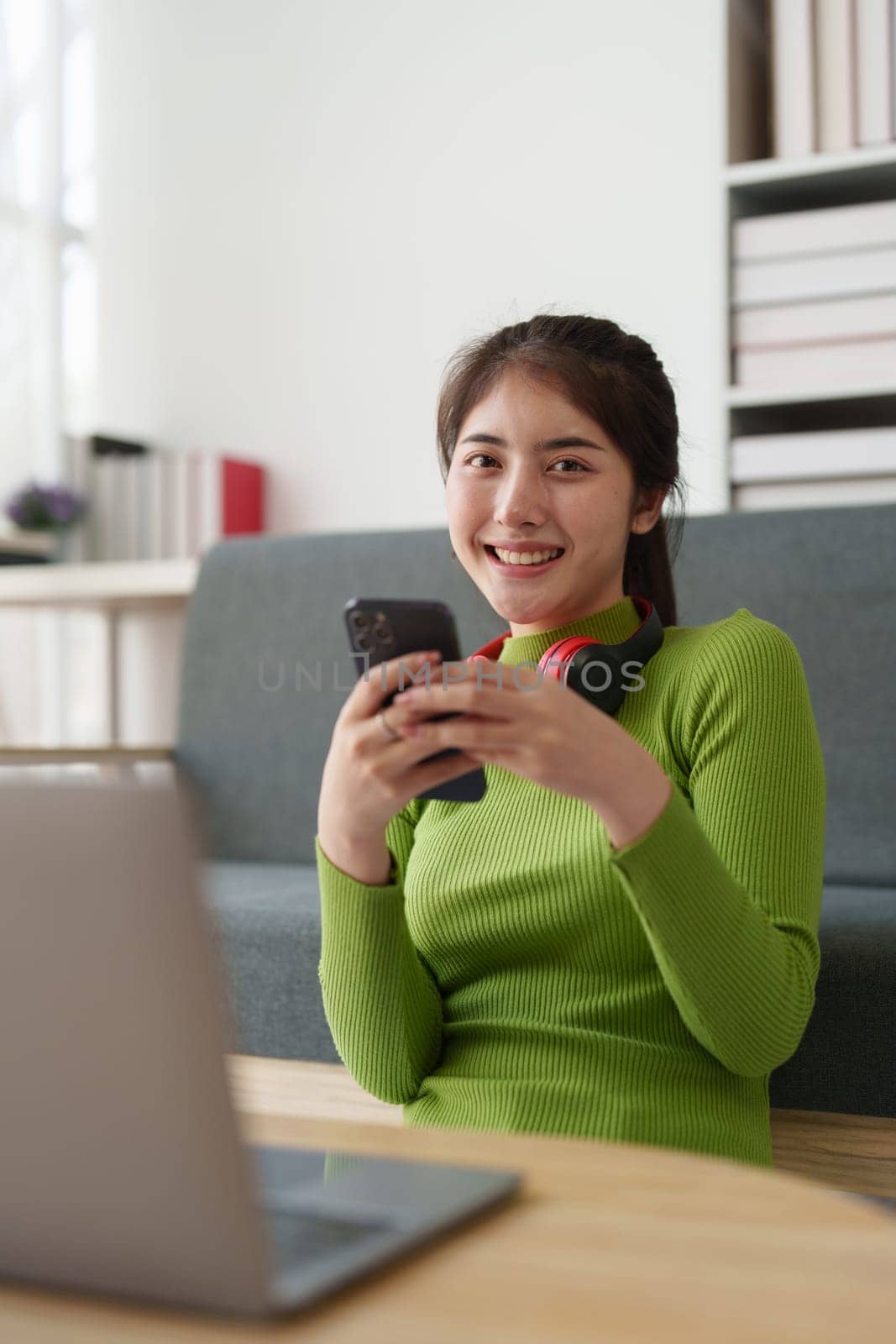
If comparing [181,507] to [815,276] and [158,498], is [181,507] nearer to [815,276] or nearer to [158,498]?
[158,498]

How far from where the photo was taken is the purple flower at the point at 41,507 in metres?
3.27

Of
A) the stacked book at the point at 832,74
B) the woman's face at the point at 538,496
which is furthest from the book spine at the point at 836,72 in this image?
the woman's face at the point at 538,496

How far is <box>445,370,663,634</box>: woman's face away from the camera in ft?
4.05

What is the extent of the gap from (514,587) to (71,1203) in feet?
2.77

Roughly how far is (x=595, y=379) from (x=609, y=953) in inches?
19.7

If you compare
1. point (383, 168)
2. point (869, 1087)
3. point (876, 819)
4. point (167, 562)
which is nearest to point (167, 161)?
point (383, 168)

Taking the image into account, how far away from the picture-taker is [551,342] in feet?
4.17

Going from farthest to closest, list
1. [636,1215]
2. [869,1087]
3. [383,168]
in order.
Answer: [383,168], [869,1087], [636,1215]

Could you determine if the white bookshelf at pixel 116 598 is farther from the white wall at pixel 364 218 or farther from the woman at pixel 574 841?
the woman at pixel 574 841

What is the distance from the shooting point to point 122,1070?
1.44 feet

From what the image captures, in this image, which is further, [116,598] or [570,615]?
[116,598]

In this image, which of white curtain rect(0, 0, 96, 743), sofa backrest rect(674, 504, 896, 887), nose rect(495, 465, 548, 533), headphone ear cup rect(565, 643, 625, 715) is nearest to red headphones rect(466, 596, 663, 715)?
headphone ear cup rect(565, 643, 625, 715)

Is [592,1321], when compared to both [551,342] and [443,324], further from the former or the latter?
[443,324]

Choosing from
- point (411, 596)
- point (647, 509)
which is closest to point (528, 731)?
point (647, 509)
